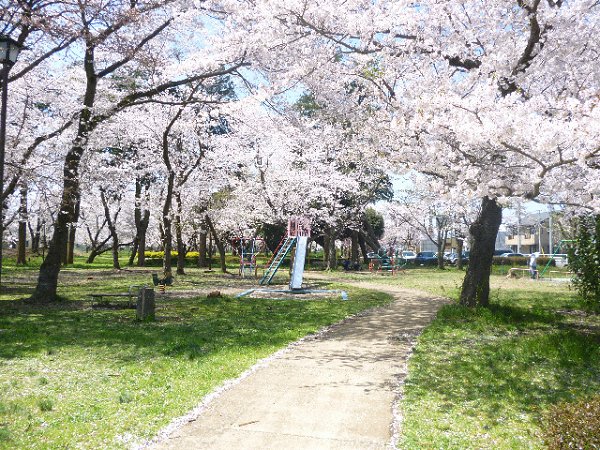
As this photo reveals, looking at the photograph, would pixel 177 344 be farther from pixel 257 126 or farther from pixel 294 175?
pixel 294 175

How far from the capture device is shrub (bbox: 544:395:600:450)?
11.6 feet

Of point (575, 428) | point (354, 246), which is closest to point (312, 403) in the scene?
point (575, 428)

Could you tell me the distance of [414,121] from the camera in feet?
24.7

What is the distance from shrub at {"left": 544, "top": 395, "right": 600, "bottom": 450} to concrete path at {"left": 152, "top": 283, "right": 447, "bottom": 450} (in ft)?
4.10

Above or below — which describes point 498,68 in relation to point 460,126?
above

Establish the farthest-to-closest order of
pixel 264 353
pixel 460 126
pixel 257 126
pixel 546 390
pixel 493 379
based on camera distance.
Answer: pixel 257 126 → pixel 264 353 → pixel 460 126 → pixel 493 379 → pixel 546 390

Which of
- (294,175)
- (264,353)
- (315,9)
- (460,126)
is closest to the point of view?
(460,126)

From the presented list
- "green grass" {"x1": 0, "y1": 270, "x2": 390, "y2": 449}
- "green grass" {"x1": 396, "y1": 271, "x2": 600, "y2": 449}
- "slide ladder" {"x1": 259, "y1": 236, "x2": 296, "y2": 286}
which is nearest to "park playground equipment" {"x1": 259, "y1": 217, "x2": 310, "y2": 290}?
"slide ladder" {"x1": 259, "y1": 236, "x2": 296, "y2": 286}

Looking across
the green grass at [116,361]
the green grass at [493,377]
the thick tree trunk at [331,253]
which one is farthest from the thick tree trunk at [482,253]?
the thick tree trunk at [331,253]

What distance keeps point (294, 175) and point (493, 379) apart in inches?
903

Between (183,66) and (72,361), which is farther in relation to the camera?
(183,66)

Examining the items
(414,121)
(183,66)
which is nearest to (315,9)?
(414,121)

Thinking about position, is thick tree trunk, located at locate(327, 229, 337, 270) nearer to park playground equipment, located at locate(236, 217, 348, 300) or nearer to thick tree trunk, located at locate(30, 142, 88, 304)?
park playground equipment, located at locate(236, 217, 348, 300)

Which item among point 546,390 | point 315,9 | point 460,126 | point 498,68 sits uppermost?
point 315,9
